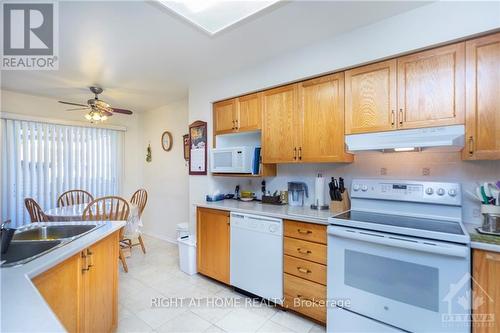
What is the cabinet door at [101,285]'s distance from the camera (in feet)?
4.61

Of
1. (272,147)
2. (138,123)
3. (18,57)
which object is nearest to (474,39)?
(272,147)

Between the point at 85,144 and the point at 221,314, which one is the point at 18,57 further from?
the point at 221,314

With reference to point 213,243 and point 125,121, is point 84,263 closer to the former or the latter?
point 213,243

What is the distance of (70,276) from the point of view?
1.24 meters

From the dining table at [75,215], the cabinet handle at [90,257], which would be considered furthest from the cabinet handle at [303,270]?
the dining table at [75,215]

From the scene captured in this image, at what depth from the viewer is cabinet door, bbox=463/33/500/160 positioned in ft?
4.84

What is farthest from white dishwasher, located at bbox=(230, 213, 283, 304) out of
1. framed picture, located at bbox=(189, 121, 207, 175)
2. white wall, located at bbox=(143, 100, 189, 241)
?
white wall, located at bbox=(143, 100, 189, 241)

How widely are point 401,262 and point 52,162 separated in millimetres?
4700

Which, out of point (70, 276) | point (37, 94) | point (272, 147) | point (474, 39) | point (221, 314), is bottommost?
point (221, 314)

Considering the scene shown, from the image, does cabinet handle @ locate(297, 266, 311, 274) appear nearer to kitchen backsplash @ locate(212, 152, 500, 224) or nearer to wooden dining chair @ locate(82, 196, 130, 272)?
kitchen backsplash @ locate(212, 152, 500, 224)

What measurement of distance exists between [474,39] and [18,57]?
3897mm

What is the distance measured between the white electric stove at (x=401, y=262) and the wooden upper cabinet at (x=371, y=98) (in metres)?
A: 0.49

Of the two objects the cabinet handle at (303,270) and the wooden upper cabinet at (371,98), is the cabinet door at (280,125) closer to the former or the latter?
the wooden upper cabinet at (371,98)

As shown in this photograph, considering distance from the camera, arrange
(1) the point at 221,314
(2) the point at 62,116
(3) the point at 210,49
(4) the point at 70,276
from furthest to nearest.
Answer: (2) the point at 62,116, (3) the point at 210,49, (1) the point at 221,314, (4) the point at 70,276
